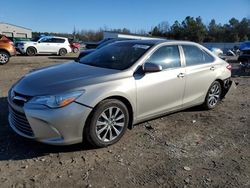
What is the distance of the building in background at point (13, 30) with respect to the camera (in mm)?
62625

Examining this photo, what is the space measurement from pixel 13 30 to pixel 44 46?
47.2 m

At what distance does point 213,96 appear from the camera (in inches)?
248

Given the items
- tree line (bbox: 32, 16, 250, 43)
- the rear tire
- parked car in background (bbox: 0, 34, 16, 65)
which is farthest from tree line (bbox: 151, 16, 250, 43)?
parked car in background (bbox: 0, 34, 16, 65)

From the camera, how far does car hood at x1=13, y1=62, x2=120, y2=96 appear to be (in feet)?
12.5

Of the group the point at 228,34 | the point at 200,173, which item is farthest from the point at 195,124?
the point at 228,34

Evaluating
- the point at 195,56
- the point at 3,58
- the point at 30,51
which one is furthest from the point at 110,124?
the point at 30,51

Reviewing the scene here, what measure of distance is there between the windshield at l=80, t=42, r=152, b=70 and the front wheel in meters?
2.01

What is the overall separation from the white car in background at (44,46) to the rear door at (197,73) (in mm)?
18495

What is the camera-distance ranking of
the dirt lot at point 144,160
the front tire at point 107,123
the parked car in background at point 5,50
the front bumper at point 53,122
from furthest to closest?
the parked car in background at point 5,50
the front tire at point 107,123
the front bumper at point 53,122
the dirt lot at point 144,160

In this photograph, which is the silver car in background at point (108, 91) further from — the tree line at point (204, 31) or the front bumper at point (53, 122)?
the tree line at point (204, 31)

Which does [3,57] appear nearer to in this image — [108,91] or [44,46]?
[44,46]

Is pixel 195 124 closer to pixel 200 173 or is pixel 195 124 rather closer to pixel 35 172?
pixel 200 173

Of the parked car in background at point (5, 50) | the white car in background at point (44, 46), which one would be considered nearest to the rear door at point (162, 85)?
the parked car in background at point (5, 50)

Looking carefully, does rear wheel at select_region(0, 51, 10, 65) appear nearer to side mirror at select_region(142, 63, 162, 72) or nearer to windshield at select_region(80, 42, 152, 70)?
windshield at select_region(80, 42, 152, 70)
